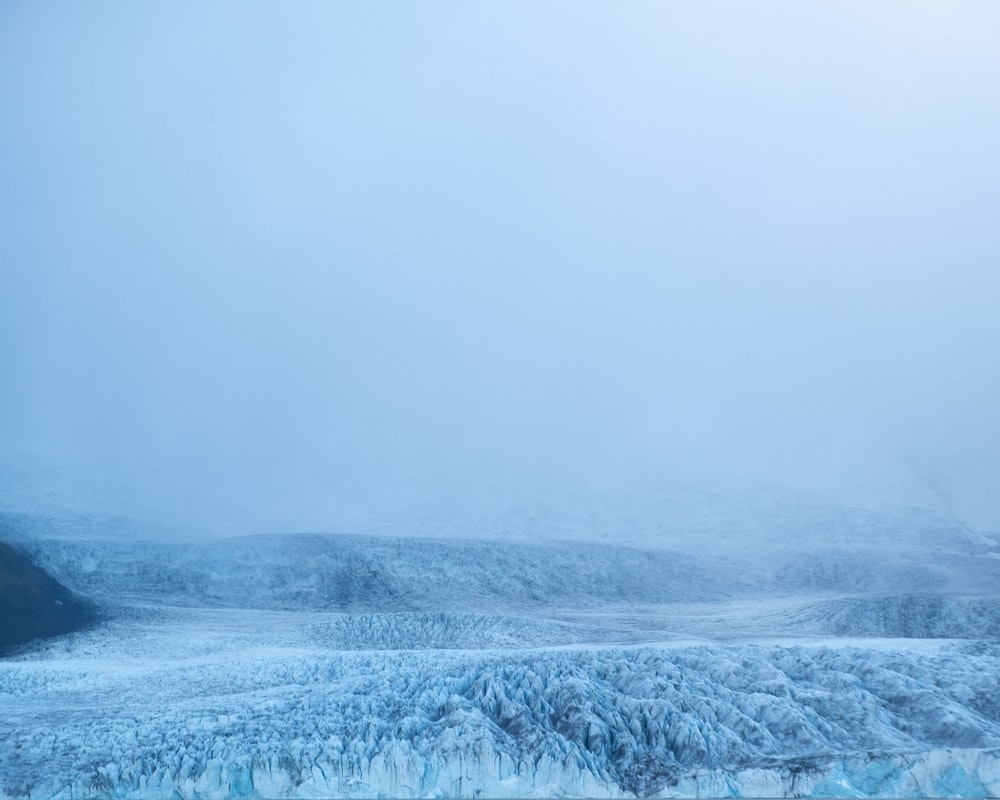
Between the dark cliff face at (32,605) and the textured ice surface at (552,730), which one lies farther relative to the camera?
the dark cliff face at (32,605)

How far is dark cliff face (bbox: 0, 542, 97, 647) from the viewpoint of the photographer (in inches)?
1225

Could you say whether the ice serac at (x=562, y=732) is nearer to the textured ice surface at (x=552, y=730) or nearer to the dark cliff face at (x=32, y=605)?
the textured ice surface at (x=552, y=730)

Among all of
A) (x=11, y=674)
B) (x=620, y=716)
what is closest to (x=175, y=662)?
(x=11, y=674)

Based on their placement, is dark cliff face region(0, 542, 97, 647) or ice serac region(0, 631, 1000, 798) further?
dark cliff face region(0, 542, 97, 647)

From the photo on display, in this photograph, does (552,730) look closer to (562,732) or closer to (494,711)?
(562,732)

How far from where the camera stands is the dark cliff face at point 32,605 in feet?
102

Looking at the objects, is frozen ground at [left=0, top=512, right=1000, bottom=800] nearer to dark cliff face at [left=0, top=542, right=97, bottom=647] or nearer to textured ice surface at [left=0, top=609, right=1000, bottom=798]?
textured ice surface at [left=0, top=609, right=1000, bottom=798]

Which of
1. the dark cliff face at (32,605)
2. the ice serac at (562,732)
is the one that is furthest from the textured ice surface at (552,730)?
the dark cliff face at (32,605)

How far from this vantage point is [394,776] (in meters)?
16.0

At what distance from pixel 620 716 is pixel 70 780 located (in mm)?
10716

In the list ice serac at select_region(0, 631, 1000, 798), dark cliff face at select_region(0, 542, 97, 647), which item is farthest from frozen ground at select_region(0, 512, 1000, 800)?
dark cliff face at select_region(0, 542, 97, 647)

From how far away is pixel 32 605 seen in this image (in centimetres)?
3341

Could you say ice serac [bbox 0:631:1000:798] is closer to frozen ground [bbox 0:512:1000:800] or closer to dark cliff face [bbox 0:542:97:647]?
frozen ground [bbox 0:512:1000:800]

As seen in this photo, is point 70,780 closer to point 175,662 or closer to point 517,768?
point 517,768
